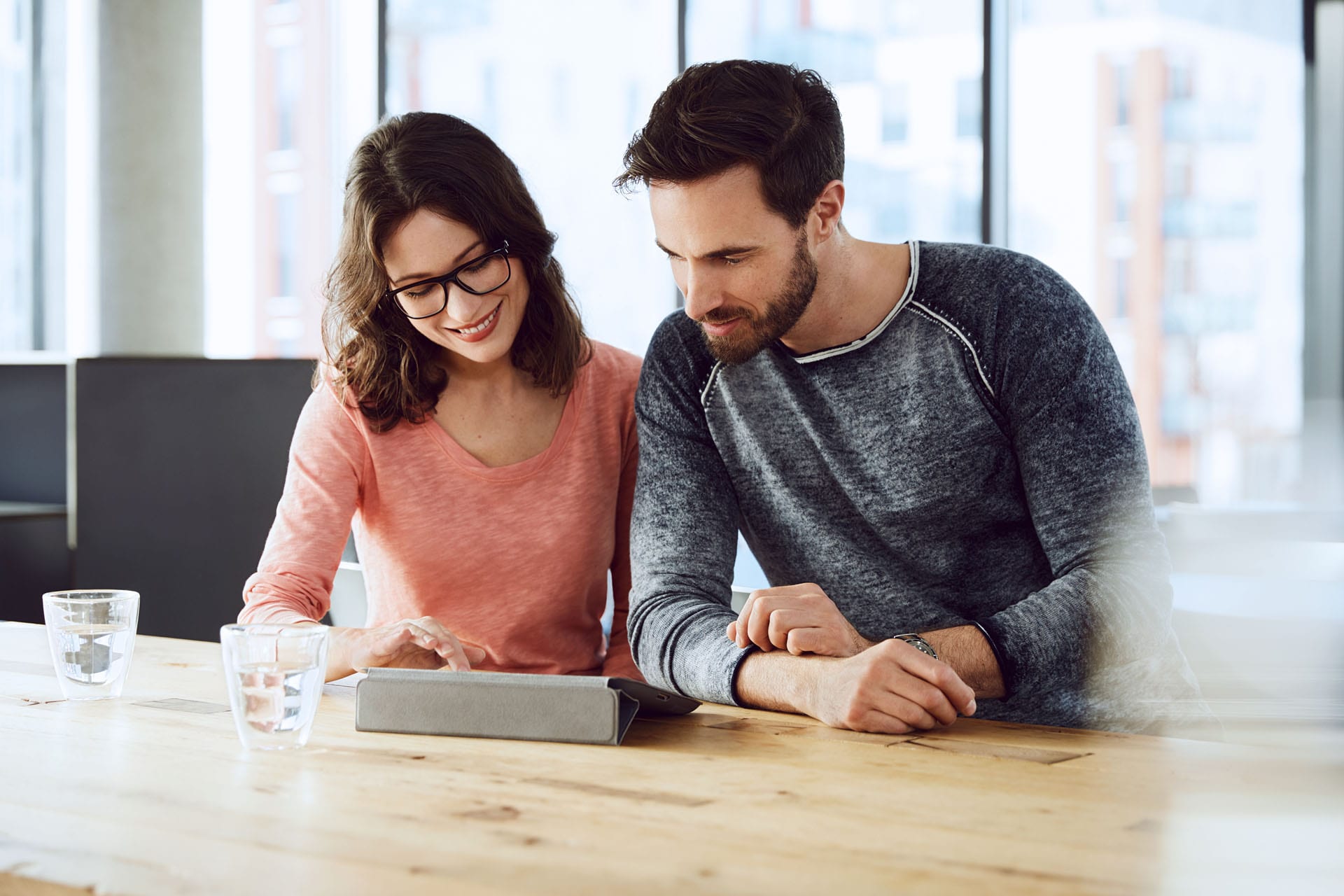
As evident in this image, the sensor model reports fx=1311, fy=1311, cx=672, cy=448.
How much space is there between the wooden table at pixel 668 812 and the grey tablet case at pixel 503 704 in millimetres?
15

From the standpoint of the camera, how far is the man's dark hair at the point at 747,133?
1403 mm

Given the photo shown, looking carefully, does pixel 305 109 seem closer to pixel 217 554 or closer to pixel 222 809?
pixel 217 554

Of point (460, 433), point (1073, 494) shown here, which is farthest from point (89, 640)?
point (1073, 494)

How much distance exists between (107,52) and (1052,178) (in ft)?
9.38

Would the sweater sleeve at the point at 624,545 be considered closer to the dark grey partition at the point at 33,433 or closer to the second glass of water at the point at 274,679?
the second glass of water at the point at 274,679

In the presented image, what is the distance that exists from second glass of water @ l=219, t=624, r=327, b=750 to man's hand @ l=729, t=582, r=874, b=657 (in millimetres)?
387

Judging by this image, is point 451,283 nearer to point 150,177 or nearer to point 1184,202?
point 150,177

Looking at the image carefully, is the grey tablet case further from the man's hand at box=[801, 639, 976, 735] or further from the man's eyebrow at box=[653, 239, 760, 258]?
the man's eyebrow at box=[653, 239, 760, 258]

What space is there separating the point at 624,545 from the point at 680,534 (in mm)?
257

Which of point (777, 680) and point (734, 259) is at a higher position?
point (734, 259)

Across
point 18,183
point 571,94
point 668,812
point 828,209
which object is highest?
point 571,94

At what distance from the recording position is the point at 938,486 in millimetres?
1439

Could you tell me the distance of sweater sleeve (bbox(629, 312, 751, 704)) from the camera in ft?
4.14

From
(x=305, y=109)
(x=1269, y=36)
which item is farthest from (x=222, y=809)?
(x=305, y=109)
